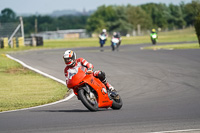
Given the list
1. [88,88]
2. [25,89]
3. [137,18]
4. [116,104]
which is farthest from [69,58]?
[137,18]

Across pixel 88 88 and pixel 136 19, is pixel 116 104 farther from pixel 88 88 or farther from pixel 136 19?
pixel 136 19

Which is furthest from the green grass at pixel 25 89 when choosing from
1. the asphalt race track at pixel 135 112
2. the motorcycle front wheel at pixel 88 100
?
the motorcycle front wheel at pixel 88 100

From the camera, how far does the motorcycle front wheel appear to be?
29.3ft

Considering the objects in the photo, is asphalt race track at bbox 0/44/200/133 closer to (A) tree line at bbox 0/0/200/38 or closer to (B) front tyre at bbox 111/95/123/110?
(B) front tyre at bbox 111/95/123/110

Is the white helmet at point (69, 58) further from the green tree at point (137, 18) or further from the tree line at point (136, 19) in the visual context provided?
the green tree at point (137, 18)

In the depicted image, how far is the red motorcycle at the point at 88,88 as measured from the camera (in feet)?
29.4

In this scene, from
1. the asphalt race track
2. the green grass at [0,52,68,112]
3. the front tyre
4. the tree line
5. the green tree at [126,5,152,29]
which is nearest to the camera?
the asphalt race track

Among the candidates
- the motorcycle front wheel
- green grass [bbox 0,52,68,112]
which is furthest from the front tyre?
green grass [bbox 0,52,68,112]

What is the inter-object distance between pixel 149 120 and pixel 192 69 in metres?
12.2

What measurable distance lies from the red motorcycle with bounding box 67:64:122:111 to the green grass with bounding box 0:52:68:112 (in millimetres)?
2381

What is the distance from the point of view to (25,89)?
1477 cm

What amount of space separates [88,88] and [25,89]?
6188 millimetres

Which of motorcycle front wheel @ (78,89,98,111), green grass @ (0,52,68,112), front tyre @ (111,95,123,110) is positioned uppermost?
motorcycle front wheel @ (78,89,98,111)

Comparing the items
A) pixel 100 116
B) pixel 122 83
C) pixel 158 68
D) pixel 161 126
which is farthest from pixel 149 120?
pixel 158 68
